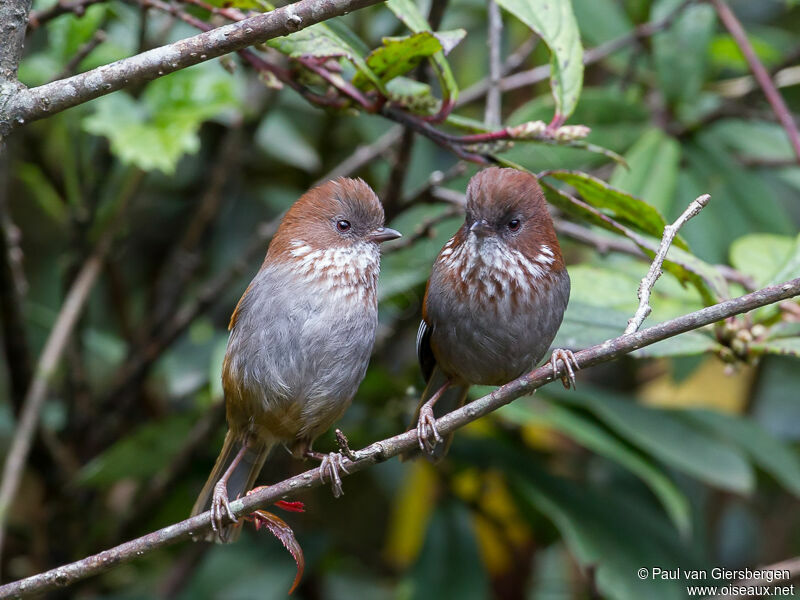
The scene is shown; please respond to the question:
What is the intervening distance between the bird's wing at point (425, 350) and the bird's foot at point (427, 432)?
0.76ft

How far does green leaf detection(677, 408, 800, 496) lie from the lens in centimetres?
417

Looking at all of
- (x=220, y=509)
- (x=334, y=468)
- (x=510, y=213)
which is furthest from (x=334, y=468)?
A: (x=510, y=213)

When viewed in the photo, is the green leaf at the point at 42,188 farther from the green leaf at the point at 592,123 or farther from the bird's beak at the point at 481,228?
the bird's beak at the point at 481,228

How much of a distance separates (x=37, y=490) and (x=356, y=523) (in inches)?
66.4

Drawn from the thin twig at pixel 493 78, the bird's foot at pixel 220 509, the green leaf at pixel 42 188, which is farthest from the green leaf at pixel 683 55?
the green leaf at pixel 42 188

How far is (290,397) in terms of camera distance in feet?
8.61

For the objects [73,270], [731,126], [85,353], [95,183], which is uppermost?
[731,126]

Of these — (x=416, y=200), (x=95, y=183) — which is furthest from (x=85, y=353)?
(x=416, y=200)

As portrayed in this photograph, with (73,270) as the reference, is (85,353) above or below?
below

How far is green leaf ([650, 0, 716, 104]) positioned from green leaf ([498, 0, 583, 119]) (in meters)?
1.53

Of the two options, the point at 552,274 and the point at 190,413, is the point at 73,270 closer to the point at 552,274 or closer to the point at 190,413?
the point at 190,413

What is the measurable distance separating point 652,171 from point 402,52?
1.75m

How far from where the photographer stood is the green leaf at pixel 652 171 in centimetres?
372

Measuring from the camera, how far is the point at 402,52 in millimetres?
2523
